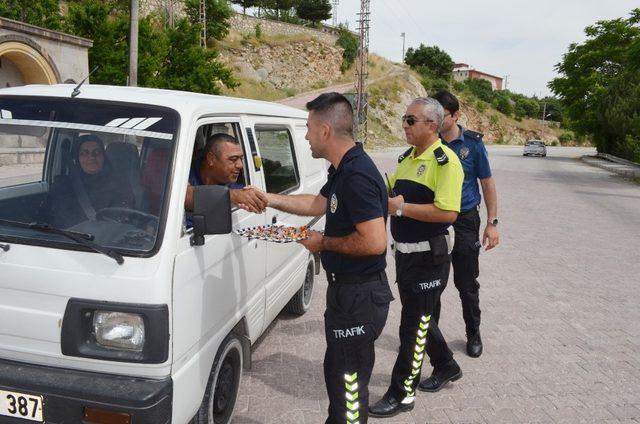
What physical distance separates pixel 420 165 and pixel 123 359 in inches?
83.8

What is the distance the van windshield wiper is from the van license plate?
695 millimetres

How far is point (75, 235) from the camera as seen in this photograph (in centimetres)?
235

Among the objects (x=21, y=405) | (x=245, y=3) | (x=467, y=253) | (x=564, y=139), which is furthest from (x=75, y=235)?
(x=564, y=139)

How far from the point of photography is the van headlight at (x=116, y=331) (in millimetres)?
2234

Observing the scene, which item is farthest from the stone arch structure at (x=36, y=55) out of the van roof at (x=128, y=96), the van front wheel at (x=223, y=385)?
the van front wheel at (x=223, y=385)

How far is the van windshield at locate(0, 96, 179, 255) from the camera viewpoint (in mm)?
2434

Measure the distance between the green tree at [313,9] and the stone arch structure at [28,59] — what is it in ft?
198

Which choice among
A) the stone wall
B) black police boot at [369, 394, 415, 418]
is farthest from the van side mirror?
the stone wall

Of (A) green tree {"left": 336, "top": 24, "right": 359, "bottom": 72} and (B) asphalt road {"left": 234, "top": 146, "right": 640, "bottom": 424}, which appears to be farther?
(A) green tree {"left": 336, "top": 24, "right": 359, "bottom": 72}

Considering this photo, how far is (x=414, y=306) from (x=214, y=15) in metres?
54.5

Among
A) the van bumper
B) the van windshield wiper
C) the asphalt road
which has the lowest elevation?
the asphalt road

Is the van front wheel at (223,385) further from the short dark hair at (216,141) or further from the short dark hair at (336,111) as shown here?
the short dark hair at (336,111)

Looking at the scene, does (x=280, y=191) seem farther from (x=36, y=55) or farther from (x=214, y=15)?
(x=214, y=15)

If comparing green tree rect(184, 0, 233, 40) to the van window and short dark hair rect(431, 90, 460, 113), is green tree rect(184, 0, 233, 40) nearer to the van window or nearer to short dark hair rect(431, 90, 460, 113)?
the van window
